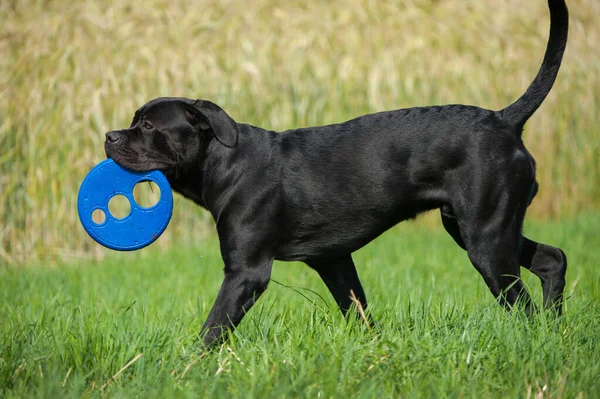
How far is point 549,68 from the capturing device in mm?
4773

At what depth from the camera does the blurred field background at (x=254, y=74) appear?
8398mm

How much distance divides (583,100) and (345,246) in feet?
21.4

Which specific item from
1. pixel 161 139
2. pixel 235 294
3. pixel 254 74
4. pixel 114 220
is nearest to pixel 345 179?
pixel 235 294

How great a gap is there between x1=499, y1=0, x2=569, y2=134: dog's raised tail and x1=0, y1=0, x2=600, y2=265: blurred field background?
4.67 metres

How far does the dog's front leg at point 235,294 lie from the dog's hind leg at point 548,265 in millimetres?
1608

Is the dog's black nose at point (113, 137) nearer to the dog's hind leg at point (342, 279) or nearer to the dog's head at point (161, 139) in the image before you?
the dog's head at point (161, 139)

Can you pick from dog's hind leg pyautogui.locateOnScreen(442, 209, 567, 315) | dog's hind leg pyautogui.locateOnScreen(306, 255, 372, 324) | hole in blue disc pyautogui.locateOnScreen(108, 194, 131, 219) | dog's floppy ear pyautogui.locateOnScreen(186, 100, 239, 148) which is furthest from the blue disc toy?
hole in blue disc pyautogui.locateOnScreen(108, 194, 131, 219)

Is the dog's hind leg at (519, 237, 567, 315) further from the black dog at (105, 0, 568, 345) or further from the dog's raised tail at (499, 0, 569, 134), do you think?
the dog's raised tail at (499, 0, 569, 134)

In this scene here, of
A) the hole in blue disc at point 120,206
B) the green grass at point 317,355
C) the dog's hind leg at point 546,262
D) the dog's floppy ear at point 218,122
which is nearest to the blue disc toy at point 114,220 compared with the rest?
the green grass at point 317,355

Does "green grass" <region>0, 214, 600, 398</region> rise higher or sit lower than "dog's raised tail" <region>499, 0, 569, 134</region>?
lower

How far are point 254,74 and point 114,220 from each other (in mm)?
4459

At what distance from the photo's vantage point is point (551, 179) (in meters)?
9.98

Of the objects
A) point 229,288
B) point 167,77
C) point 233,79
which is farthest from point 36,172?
point 229,288

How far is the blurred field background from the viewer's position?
331 inches
